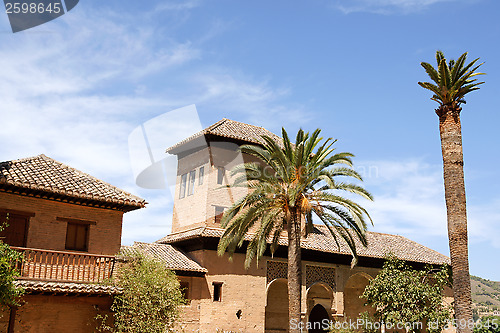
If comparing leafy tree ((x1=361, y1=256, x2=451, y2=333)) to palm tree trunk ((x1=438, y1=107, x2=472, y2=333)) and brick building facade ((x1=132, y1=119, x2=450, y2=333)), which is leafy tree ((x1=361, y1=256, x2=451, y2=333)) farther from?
palm tree trunk ((x1=438, y1=107, x2=472, y2=333))

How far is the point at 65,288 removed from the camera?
655 inches

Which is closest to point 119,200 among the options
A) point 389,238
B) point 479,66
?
point 479,66

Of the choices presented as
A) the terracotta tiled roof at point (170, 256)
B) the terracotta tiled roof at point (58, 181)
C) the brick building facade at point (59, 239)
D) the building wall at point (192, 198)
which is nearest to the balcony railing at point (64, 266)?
the brick building facade at point (59, 239)

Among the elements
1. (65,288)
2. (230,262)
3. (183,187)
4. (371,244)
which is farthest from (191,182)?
(65,288)

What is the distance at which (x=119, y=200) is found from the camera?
18922mm

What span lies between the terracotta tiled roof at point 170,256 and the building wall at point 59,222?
181 centimetres

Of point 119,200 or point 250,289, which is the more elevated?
point 119,200

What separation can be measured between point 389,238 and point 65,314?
20822mm

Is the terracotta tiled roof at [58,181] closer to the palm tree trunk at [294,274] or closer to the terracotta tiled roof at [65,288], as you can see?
the terracotta tiled roof at [65,288]

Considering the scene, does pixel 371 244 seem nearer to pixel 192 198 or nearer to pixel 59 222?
pixel 192 198

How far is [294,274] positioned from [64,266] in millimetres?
8022

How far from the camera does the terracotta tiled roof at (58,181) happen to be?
56.9ft

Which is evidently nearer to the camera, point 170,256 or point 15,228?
point 15,228

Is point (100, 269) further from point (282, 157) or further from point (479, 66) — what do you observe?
point (479, 66)
